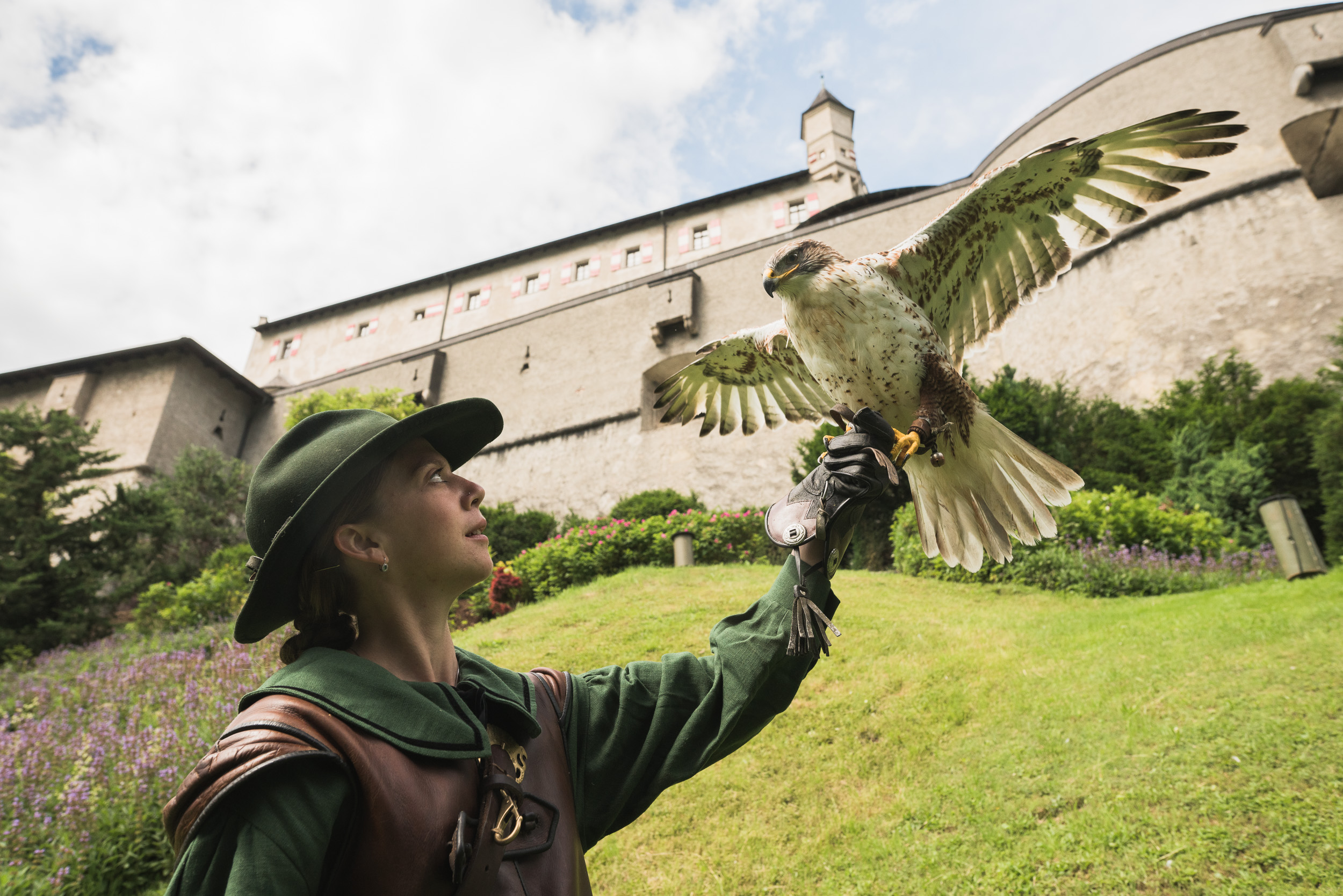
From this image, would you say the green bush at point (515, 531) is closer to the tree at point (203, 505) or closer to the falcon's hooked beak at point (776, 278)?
the tree at point (203, 505)

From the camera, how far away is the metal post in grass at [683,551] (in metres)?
11.8

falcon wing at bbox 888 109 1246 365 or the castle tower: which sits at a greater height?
the castle tower

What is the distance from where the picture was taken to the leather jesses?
1.00 m

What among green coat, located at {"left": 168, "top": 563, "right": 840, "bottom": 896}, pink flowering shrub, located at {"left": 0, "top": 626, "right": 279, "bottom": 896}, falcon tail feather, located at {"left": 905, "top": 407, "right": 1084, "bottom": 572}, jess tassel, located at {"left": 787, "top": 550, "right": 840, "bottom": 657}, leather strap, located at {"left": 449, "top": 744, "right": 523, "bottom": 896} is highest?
falcon tail feather, located at {"left": 905, "top": 407, "right": 1084, "bottom": 572}

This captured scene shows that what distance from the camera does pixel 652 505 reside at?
15.7 metres

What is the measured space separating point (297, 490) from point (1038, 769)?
4.31 meters

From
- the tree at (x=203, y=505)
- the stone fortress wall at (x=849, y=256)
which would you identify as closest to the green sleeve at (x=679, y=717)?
the stone fortress wall at (x=849, y=256)

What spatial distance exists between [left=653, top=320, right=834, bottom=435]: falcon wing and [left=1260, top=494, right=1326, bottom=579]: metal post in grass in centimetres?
→ 716

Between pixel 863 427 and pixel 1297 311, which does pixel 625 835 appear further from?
pixel 1297 311

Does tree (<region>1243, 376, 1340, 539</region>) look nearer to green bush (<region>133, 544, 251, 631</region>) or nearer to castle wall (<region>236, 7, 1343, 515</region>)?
castle wall (<region>236, 7, 1343, 515</region>)

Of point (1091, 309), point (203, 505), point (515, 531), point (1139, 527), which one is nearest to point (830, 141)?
point (1091, 309)

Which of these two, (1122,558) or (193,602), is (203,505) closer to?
(193,602)

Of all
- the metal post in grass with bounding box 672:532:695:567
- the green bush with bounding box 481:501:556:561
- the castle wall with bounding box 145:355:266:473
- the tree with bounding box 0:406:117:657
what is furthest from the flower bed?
the castle wall with bounding box 145:355:266:473

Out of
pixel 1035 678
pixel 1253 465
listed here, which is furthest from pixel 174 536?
pixel 1253 465
